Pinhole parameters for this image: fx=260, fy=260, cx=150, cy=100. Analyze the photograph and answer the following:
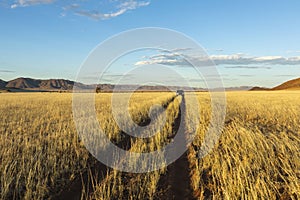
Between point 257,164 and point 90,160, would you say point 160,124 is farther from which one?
point 257,164

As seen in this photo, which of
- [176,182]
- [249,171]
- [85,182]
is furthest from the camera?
[176,182]

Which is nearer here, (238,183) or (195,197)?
(238,183)

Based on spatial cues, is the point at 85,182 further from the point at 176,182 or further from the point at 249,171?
the point at 249,171

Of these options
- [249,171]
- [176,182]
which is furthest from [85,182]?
[249,171]

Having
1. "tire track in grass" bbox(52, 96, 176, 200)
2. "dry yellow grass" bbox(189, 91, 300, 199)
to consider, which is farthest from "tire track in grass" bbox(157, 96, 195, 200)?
"tire track in grass" bbox(52, 96, 176, 200)

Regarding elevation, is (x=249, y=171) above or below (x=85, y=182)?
above

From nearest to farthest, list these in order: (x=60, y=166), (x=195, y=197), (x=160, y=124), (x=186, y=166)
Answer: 1. (x=195, y=197)
2. (x=60, y=166)
3. (x=186, y=166)
4. (x=160, y=124)

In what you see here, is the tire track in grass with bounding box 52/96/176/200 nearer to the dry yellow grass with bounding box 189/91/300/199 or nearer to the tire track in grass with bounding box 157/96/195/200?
the tire track in grass with bounding box 157/96/195/200

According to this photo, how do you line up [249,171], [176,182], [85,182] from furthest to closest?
[176,182], [85,182], [249,171]

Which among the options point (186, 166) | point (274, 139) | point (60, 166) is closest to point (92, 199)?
point (60, 166)

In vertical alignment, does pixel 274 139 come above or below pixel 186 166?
above

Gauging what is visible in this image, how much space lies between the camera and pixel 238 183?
13.5 ft

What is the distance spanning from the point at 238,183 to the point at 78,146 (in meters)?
4.41

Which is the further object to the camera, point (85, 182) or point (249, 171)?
point (85, 182)
